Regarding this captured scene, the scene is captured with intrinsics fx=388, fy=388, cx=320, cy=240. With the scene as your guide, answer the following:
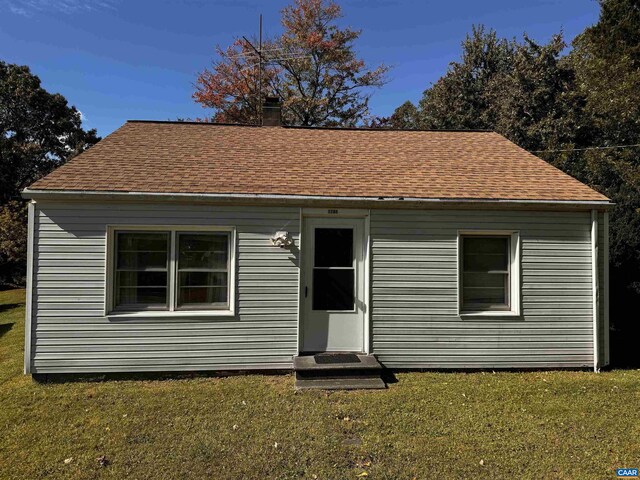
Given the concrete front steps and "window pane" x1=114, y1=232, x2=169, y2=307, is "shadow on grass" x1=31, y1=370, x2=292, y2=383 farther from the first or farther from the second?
"window pane" x1=114, y1=232, x2=169, y2=307

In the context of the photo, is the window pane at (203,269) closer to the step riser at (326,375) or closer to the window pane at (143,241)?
the window pane at (143,241)

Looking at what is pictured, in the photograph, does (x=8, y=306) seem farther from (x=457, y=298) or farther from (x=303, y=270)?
(x=457, y=298)

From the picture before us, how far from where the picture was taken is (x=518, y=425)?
14.3ft

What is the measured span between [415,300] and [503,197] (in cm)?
215

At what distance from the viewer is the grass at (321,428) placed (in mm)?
3564

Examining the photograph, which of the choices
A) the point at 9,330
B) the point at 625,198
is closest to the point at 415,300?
the point at 625,198

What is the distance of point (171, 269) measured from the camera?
601 centimetres

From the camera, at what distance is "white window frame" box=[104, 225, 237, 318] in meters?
5.86

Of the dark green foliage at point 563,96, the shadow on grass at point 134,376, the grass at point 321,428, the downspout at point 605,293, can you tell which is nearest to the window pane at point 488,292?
the grass at point 321,428

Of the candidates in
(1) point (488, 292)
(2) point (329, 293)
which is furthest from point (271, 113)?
(1) point (488, 292)

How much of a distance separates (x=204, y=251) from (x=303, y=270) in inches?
62.7

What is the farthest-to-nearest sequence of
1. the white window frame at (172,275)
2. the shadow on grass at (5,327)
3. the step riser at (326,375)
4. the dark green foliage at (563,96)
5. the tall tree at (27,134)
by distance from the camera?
1. the tall tree at (27,134)
2. the dark green foliage at (563,96)
3. the shadow on grass at (5,327)
4. the white window frame at (172,275)
5. the step riser at (326,375)

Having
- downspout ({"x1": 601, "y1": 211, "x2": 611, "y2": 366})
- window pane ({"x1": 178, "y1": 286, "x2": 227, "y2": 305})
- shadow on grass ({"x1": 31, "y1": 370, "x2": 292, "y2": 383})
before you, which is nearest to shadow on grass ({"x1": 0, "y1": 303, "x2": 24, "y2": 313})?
shadow on grass ({"x1": 31, "y1": 370, "x2": 292, "y2": 383})

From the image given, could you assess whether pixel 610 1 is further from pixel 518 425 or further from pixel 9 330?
pixel 9 330
